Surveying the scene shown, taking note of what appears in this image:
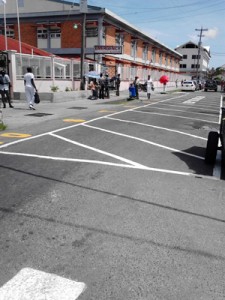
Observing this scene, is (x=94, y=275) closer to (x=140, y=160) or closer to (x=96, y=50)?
(x=140, y=160)

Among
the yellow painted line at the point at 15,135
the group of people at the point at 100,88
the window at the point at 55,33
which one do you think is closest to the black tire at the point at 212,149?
the yellow painted line at the point at 15,135

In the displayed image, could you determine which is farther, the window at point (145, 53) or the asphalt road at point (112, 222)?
the window at point (145, 53)

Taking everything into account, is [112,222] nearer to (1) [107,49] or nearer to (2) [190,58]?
(1) [107,49]

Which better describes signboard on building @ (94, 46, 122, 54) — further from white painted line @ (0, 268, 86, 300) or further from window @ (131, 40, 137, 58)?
white painted line @ (0, 268, 86, 300)

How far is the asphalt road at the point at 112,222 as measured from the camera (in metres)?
2.86

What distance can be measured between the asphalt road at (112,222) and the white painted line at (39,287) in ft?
0.04

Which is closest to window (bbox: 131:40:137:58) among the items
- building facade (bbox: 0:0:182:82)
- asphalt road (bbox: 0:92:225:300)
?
building facade (bbox: 0:0:182:82)

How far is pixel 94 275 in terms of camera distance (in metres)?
2.93

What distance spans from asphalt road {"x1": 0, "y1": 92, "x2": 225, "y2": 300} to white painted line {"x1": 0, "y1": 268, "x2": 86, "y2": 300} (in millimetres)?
12

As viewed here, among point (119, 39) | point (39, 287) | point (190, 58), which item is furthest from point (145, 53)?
point (190, 58)

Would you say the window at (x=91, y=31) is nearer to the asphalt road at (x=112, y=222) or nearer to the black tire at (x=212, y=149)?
the asphalt road at (x=112, y=222)

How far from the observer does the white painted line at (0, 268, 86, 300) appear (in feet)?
8.69

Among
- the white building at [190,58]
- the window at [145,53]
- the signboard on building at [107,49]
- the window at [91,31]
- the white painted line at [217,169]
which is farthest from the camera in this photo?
the white building at [190,58]

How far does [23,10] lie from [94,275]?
1596 inches
